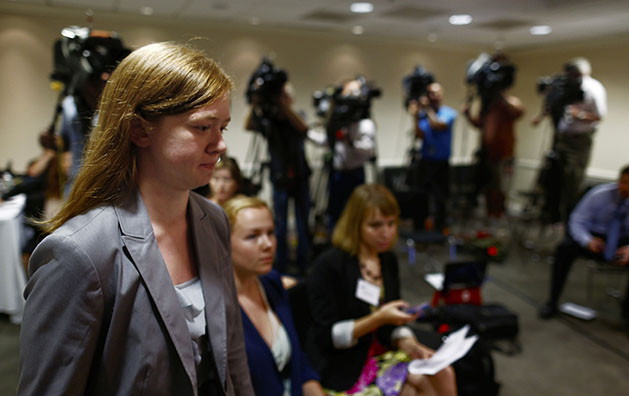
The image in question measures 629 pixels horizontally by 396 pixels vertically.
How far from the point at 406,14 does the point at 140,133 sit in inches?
193

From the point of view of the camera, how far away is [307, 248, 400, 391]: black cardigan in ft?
6.11

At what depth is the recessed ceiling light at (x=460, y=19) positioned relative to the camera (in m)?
5.07

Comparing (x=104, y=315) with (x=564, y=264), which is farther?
(x=564, y=264)

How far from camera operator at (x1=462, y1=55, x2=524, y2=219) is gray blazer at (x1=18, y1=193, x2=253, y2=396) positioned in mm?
4673

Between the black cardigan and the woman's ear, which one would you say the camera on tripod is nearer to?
the black cardigan

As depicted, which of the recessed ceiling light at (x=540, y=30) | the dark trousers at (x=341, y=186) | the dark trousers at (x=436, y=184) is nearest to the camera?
the dark trousers at (x=341, y=186)

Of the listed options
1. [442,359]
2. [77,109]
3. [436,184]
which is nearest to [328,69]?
[436,184]

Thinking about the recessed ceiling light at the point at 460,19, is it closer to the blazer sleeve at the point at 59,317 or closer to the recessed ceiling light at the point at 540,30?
the recessed ceiling light at the point at 540,30

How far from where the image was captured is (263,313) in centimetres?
151

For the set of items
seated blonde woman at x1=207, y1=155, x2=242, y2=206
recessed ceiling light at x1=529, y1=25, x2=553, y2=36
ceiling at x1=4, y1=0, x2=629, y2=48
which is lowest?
seated blonde woman at x1=207, y1=155, x2=242, y2=206

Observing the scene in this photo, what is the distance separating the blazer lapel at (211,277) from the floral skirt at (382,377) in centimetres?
108

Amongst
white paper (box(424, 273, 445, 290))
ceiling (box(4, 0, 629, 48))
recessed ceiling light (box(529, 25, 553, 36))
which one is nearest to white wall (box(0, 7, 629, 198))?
ceiling (box(4, 0, 629, 48))

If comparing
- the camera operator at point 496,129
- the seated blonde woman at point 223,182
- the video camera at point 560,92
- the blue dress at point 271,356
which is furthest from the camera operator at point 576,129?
the blue dress at point 271,356

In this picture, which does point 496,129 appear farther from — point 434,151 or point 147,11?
point 147,11
